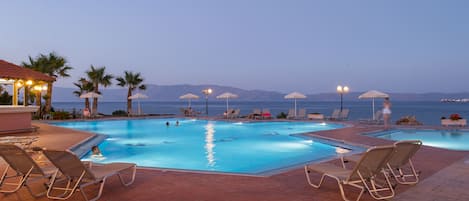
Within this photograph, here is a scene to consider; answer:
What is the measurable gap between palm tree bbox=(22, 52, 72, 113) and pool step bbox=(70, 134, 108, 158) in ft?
41.3

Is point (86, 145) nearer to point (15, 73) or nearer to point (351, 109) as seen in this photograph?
point (15, 73)

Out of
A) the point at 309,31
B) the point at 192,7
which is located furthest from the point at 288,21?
the point at 192,7

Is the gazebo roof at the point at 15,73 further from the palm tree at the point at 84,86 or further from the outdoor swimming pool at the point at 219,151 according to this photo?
the palm tree at the point at 84,86

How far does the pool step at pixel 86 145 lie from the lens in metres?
9.61

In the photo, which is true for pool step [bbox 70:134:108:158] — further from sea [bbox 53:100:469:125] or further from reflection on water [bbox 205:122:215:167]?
sea [bbox 53:100:469:125]

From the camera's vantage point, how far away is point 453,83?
82562mm

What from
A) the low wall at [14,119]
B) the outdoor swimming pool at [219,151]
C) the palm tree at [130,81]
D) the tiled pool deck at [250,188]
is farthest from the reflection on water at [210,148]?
the palm tree at [130,81]

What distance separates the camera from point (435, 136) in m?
14.3

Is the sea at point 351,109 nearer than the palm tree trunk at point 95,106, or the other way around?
the palm tree trunk at point 95,106

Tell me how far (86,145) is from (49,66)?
15.8 metres

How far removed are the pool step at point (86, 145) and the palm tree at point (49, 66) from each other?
12596 millimetres

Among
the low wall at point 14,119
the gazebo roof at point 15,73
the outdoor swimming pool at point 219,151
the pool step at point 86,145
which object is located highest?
the gazebo roof at point 15,73

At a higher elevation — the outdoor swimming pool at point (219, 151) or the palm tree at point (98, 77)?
the palm tree at point (98, 77)

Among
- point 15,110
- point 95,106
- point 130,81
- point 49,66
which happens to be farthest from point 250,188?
point 130,81
